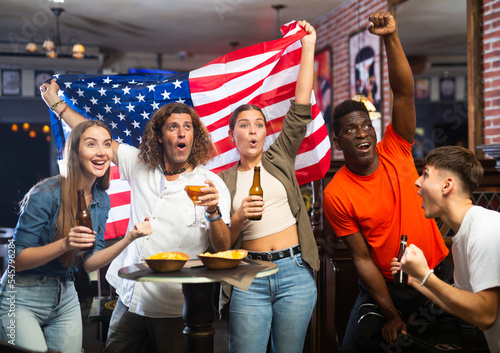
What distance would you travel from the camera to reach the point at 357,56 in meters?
7.39

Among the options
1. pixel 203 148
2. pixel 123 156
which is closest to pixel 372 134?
pixel 203 148

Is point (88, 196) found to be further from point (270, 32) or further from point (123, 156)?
point (270, 32)

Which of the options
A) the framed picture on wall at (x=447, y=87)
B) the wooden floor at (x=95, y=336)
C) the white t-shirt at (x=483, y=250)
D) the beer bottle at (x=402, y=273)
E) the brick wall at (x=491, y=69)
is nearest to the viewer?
the white t-shirt at (x=483, y=250)

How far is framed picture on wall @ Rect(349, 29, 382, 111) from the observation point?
6770 mm

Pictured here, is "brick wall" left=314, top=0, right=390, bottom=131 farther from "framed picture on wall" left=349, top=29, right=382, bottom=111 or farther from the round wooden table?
the round wooden table

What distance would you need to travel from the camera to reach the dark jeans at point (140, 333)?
235cm

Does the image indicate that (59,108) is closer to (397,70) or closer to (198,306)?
(198,306)

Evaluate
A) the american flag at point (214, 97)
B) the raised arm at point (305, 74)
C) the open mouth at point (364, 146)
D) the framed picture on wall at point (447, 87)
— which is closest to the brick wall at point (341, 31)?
the framed picture on wall at point (447, 87)

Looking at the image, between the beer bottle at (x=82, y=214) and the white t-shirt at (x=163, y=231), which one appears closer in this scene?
the beer bottle at (x=82, y=214)

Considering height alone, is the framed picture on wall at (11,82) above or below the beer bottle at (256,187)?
above

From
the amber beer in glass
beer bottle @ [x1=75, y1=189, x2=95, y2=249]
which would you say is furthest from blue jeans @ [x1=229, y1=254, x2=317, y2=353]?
beer bottle @ [x1=75, y1=189, x2=95, y2=249]

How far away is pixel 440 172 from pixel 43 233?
165cm

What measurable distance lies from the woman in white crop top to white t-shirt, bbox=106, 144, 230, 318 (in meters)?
0.17

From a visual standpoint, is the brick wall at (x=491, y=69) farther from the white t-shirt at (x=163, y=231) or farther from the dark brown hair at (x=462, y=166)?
the white t-shirt at (x=163, y=231)
